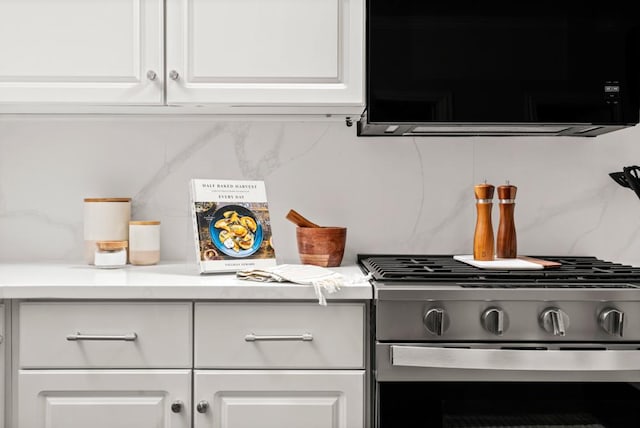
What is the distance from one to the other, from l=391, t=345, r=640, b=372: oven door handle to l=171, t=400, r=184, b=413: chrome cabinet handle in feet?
2.02

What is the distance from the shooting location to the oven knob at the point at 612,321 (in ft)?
4.55

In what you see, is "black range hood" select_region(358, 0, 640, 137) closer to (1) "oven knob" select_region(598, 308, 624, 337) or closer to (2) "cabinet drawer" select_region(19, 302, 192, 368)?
(1) "oven knob" select_region(598, 308, 624, 337)

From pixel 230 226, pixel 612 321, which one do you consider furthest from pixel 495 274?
pixel 230 226

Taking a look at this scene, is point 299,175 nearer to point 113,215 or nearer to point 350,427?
point 113,215

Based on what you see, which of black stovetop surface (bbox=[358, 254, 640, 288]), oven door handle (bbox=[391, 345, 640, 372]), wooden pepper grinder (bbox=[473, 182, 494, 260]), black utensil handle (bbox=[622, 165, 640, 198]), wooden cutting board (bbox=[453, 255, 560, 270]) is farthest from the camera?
black utensil handle (bbox=[622, 165, 640, 198])

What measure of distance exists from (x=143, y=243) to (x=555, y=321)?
4.11 feet

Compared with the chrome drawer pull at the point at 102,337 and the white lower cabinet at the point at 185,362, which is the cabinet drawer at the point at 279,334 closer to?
the white lower cabinet at the point at 185,362

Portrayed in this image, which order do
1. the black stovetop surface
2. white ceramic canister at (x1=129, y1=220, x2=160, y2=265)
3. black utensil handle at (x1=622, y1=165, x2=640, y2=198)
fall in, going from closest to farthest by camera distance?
1. the black stovetop surface
2. white ceramic canister at (x1=129, y1=220, x2=160, y2=265)
3. black utensil handle at (x1=622, y1=165, x2=640, y2=198)

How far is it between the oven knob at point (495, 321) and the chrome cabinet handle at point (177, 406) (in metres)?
0.78

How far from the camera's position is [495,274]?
155 cm

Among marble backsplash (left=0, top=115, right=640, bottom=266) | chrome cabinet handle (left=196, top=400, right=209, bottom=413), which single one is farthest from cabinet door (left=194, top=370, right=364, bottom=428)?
marble backsplash (left=0, top=115, right=640, bottom=266)

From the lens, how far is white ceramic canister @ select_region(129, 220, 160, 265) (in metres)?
1.88

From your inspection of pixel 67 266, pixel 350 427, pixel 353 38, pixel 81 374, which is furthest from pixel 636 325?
pixel 67 266

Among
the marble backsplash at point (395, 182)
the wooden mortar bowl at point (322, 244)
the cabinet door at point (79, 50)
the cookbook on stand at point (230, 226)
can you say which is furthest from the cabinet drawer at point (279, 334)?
the cabinet door at point (79, 50)
